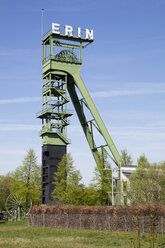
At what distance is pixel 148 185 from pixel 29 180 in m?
27.2

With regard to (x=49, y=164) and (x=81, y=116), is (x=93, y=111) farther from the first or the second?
(x=49, y=164)

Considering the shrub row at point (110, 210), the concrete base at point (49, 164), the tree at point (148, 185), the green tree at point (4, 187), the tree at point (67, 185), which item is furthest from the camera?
the green tree at point (4, 187)

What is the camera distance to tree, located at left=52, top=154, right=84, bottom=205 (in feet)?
215

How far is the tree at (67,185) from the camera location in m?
65.6

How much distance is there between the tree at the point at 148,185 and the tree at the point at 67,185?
35.8 ft

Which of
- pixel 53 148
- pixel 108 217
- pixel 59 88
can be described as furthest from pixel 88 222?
pixel 59 88

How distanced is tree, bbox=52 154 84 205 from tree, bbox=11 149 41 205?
526 cm

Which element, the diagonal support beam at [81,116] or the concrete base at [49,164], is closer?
the concrete base at [49,164]

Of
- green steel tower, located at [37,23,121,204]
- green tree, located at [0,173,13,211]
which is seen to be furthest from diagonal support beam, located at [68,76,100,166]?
green tree, located at [0,173,13,211]

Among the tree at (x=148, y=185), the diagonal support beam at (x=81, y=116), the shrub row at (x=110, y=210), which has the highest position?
the diagonal support beam at (x=81, y=116)

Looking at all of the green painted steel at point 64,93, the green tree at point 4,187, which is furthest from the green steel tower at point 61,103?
the green tree at point 4,187

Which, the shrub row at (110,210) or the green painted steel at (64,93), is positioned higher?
the green painted steel at (64,93)

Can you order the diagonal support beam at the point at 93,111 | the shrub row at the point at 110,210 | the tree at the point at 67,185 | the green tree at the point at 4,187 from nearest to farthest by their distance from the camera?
the shrub row at the point at 110,210, the tree at the point at 67,185, the diagonal support beam at the point at 93,111, the green tree at the point at 4,187

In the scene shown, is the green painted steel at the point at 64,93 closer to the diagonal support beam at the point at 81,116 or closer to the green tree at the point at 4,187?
the diagonal support beam at the point at 81,116
